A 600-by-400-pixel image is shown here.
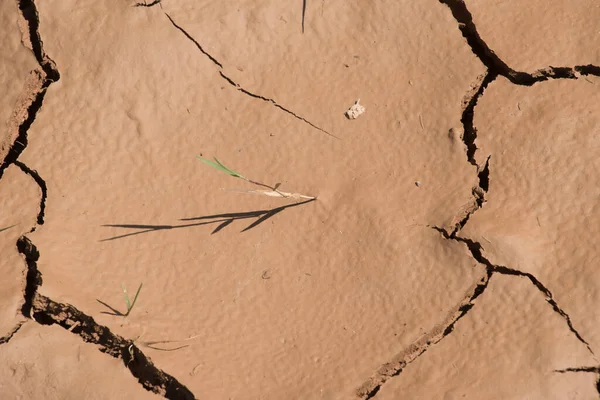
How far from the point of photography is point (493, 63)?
3098mm

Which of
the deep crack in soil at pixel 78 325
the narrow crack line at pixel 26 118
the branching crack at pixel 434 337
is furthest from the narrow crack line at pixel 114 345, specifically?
the branching crack at pixel 434 337

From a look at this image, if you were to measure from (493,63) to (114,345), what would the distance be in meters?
2.25

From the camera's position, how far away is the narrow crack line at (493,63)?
10.0 ft

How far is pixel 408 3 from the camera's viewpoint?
3109mm

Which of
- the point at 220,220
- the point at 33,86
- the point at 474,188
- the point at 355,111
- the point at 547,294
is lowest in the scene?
the point at 547,294

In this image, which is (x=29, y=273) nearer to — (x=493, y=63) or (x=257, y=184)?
(x=257, y=184)

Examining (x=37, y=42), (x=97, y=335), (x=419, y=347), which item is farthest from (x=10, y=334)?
(x=419, y=347)

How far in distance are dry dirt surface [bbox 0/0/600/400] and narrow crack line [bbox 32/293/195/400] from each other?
0.03 feet

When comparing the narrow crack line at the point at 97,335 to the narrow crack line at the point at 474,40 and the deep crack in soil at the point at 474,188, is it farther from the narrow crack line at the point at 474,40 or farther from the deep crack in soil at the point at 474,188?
the narrow crack line at the point at 474,40

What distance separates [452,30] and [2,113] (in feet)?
7.41

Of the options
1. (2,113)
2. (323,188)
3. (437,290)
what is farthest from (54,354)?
(437,290)

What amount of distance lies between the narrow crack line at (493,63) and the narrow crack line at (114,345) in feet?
6.96

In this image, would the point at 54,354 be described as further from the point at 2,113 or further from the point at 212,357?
the point at 2,113

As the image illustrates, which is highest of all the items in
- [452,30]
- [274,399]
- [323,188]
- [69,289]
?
[452,30]
